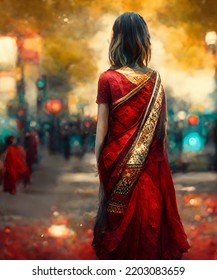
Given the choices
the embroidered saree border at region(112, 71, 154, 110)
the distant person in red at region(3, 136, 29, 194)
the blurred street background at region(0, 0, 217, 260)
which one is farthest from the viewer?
the distant person in red at region(3, 136, 29, 194)

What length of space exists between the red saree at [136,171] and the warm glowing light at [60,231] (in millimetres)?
421

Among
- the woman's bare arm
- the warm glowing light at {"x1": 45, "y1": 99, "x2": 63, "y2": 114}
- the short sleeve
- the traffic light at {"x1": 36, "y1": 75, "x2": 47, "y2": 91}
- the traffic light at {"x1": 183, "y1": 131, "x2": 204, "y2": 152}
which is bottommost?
the traffic light at {"x1": 183, "y1": 131, "x2": 204, "y2": 152}

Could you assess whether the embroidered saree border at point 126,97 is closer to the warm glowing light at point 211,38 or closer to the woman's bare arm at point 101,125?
the woman's bare arm at point 101,125

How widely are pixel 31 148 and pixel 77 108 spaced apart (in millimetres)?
466

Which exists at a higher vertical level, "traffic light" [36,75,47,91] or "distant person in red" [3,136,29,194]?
"traffic light" [36,75,47,91]

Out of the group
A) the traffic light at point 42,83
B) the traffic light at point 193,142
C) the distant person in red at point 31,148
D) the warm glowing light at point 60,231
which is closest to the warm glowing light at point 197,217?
the traffic light at point 193,142

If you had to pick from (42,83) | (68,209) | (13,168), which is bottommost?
(68,209)

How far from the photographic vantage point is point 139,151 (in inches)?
155

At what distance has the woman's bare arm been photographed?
3924 millimetres

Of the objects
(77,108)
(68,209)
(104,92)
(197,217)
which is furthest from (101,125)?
(197,217)

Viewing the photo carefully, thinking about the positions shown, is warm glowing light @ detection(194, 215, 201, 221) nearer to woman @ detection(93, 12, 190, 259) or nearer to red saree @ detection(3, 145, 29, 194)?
woman @ detection(93, 12, 190, 259)

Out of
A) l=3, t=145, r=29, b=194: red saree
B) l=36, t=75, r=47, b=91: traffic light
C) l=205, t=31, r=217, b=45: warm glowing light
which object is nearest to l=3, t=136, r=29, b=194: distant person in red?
l=3, t=145, r=29, b=194: red saree

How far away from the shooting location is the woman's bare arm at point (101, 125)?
3924 mm

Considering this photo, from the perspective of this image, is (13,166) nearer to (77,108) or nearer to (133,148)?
(77,108)
